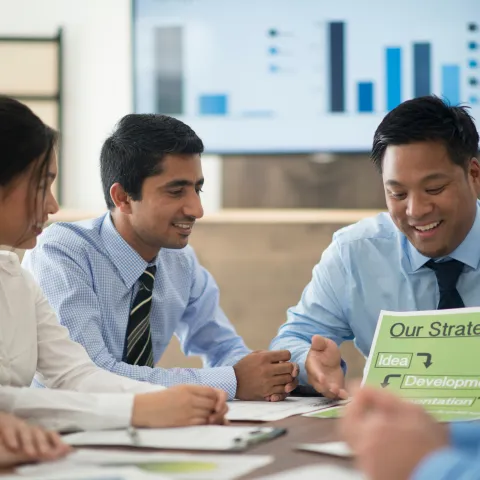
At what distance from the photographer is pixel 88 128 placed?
3.59 meters

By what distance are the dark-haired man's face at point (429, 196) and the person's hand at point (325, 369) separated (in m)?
0.37

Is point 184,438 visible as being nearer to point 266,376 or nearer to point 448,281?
point 266,376

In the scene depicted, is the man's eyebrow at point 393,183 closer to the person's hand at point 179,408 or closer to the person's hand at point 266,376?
the person's hand at point 266,376

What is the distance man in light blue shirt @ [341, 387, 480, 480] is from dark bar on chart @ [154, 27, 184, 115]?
2706mm

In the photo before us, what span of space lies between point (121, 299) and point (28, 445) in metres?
Result: 0.98

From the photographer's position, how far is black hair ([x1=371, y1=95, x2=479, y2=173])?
185 centimetres

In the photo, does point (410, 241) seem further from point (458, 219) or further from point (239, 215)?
Result: point (239, 215)

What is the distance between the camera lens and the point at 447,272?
1.87m

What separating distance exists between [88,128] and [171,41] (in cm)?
54

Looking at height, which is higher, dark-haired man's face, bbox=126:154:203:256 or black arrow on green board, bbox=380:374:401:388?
dark-haired man's face, bbox=126:154:203:256

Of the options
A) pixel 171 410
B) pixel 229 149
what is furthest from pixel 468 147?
pixel 229 149

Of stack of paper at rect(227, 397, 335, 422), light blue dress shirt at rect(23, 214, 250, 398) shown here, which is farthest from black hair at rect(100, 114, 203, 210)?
stack of paper at rect(227, 397, 335, 422)

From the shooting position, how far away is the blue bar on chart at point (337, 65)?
130 inches

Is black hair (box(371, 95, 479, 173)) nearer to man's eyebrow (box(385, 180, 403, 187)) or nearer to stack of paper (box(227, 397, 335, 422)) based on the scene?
man's eyebrow (box(385, 180, 403, 187))
